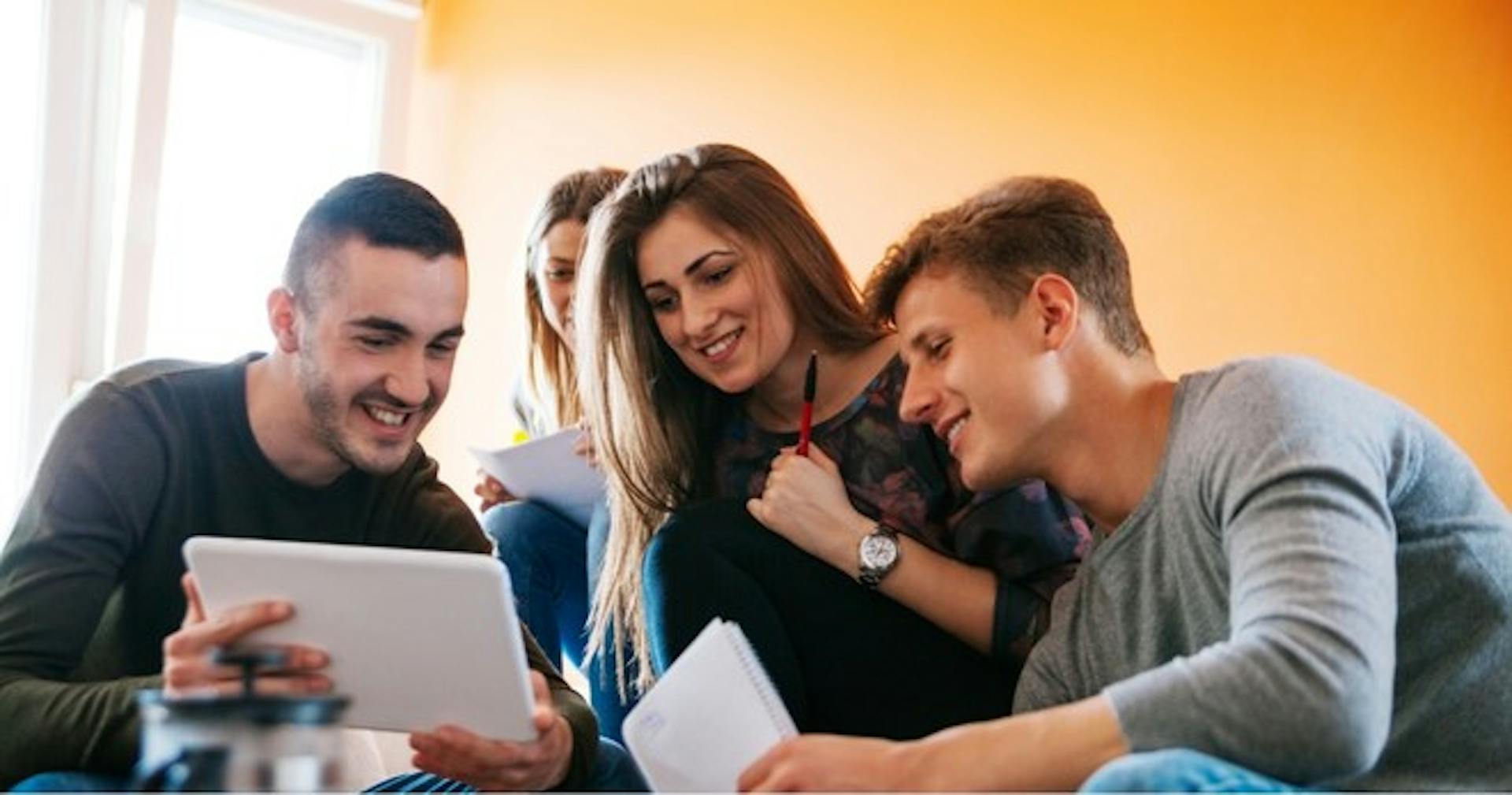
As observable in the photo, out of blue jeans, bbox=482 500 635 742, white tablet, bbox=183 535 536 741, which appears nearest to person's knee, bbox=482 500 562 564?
blue jeans, bbox=482 500 635 742

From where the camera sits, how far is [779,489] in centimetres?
183

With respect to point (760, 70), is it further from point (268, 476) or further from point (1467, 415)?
point (268, 476)

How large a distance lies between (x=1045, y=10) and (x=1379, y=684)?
2115 mm

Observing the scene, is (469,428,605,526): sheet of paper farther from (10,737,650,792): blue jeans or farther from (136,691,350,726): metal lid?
(136,691,350,726): metal lid

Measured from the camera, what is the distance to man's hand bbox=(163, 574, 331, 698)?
1343mm

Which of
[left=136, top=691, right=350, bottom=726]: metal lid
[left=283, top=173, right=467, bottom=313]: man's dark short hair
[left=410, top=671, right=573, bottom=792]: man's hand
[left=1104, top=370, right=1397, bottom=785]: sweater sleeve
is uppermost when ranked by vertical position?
[left=283, top=173, right=467, bottom=313]: man's dark short hair

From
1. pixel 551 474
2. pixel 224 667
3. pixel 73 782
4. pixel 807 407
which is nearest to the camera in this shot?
pixel 224 667

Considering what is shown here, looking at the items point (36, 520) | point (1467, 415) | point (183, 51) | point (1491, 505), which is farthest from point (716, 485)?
point (183, 51)

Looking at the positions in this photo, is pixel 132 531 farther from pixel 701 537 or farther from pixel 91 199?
pixel 91 199

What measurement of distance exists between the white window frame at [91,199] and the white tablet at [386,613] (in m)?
2.05

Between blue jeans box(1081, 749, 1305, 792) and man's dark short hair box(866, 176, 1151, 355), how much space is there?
0.57m

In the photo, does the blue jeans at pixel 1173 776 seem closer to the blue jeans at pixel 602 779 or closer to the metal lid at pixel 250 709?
the metal lid at pixel 250 709

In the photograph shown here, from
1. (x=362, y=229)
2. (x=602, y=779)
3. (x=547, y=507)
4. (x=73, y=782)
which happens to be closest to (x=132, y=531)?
(x=73, y=782)

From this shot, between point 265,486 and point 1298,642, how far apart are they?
3.49ft
